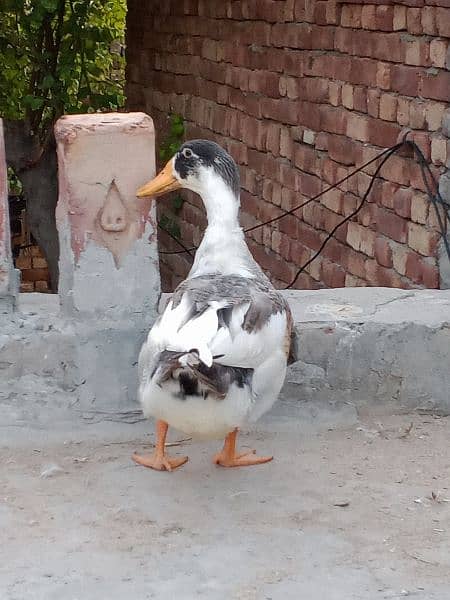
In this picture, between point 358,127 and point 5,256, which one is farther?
point 358,127

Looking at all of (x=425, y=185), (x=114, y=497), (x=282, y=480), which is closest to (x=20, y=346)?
(x=114, y=497)

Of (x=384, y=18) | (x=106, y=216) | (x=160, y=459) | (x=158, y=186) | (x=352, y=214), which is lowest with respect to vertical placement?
(x=160, y=459)

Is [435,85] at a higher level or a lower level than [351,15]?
lower

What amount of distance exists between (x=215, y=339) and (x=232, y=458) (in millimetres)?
705

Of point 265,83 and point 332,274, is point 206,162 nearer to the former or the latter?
point 332,274

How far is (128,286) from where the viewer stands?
421 centimetres

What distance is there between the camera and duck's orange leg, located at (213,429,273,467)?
3.96m

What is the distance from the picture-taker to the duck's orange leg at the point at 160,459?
3910 millimetres

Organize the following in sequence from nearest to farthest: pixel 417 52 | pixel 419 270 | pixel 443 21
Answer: pixel 443 21 < pixel 417 52 < pixel 419 270

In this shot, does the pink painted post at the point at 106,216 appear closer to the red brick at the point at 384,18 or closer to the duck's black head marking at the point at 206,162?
the duck's black head marking at the point at 206,162

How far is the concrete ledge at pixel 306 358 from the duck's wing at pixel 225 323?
17.9 inches

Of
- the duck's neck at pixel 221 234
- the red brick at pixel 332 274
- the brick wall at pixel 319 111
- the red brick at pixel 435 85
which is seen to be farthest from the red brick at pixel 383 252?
the duck's neck at pixel 221 234

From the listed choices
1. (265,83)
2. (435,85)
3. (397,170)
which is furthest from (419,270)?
(265,83)

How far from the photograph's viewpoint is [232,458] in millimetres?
3979
